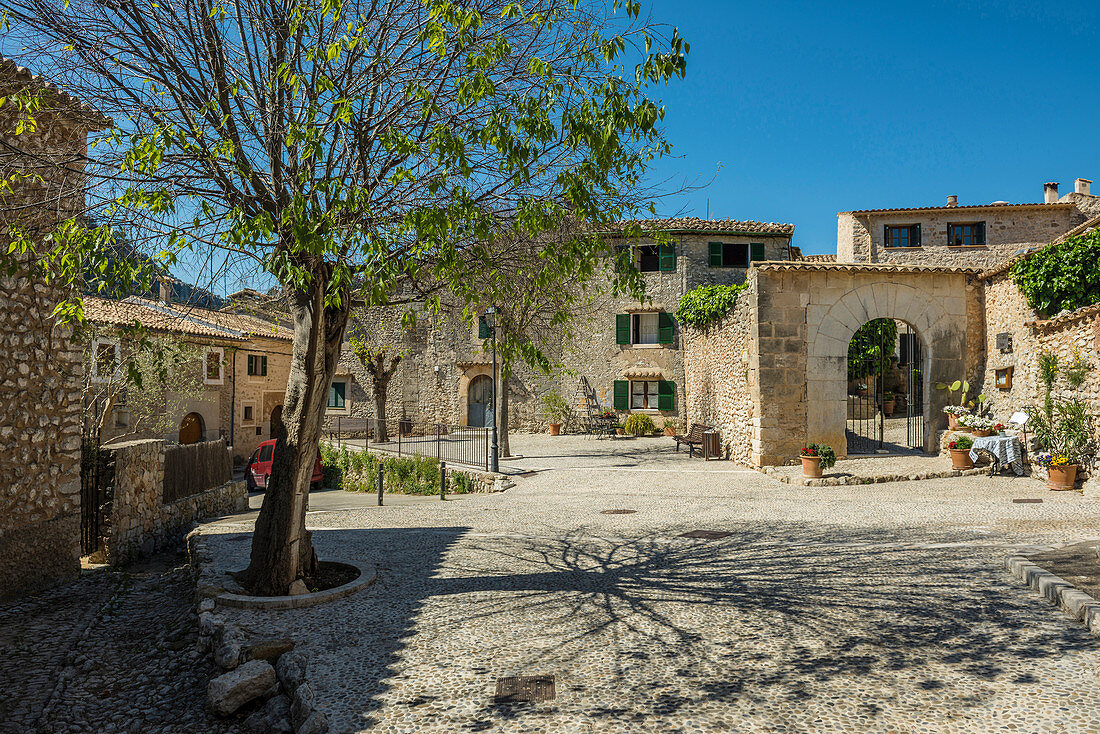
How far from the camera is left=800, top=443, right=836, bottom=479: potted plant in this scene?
12656mm

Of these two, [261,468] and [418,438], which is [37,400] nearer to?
[261,468]

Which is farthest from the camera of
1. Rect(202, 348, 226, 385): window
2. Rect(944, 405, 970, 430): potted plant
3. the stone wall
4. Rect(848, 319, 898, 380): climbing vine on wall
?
the stone wall

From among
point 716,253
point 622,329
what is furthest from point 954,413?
point 622,329

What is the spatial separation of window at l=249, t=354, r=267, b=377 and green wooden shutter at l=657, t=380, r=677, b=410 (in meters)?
16.3

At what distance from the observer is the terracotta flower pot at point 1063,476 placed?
10391 millimetres

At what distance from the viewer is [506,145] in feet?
16.2

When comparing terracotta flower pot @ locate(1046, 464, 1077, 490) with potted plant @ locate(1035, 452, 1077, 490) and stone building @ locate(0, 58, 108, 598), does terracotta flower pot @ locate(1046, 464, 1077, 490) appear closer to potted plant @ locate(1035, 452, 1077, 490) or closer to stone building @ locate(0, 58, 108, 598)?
potted plant @ locate(1035, 452, 1077, 490)

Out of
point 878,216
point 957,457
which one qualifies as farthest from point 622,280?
point 878,216

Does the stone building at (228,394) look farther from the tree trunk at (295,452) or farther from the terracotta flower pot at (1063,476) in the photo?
the terracotta flower pot at (1063,476)

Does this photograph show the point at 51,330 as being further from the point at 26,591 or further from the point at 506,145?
the point at 506,145

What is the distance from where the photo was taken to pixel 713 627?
5016 millimetres

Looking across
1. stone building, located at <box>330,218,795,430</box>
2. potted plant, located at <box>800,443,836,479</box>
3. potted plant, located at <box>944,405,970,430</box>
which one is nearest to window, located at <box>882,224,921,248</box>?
stone building, located at <box>330,218,795,430</box>

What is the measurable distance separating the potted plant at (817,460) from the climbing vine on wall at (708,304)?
5029 millimetres

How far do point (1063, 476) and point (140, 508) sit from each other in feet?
46.6
